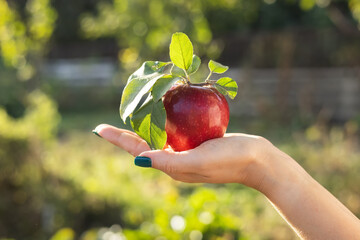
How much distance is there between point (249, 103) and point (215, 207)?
7.60 metres

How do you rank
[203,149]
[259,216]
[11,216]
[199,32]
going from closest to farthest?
[203,149] → [11,216] → [259,216] → [199,32]

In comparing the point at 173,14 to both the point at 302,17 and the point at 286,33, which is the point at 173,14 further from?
the point at 302,17

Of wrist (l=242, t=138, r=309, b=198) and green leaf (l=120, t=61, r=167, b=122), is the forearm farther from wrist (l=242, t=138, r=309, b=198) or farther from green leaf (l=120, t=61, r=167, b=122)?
green leaf (l=120, t=61, r=167, b=122)

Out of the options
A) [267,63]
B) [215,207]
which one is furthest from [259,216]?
[267,63]

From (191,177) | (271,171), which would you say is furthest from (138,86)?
(271,171)

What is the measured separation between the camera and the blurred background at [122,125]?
3412 millimetres

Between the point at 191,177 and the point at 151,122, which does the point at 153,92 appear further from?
the point at 191,177

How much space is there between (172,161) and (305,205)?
0.36m

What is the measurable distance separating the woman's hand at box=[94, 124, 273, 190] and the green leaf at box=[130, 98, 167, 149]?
10cm

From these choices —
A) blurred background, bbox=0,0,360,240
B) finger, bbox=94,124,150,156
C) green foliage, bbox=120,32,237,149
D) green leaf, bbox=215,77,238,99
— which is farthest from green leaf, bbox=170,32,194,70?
blurred background, bbox=0,0,360,240

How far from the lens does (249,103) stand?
10164 millimetres

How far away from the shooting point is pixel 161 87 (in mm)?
1262

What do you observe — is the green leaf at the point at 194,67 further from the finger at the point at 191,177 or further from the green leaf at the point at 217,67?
the finger at the point at 191,177

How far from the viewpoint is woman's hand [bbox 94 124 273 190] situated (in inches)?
45.1
